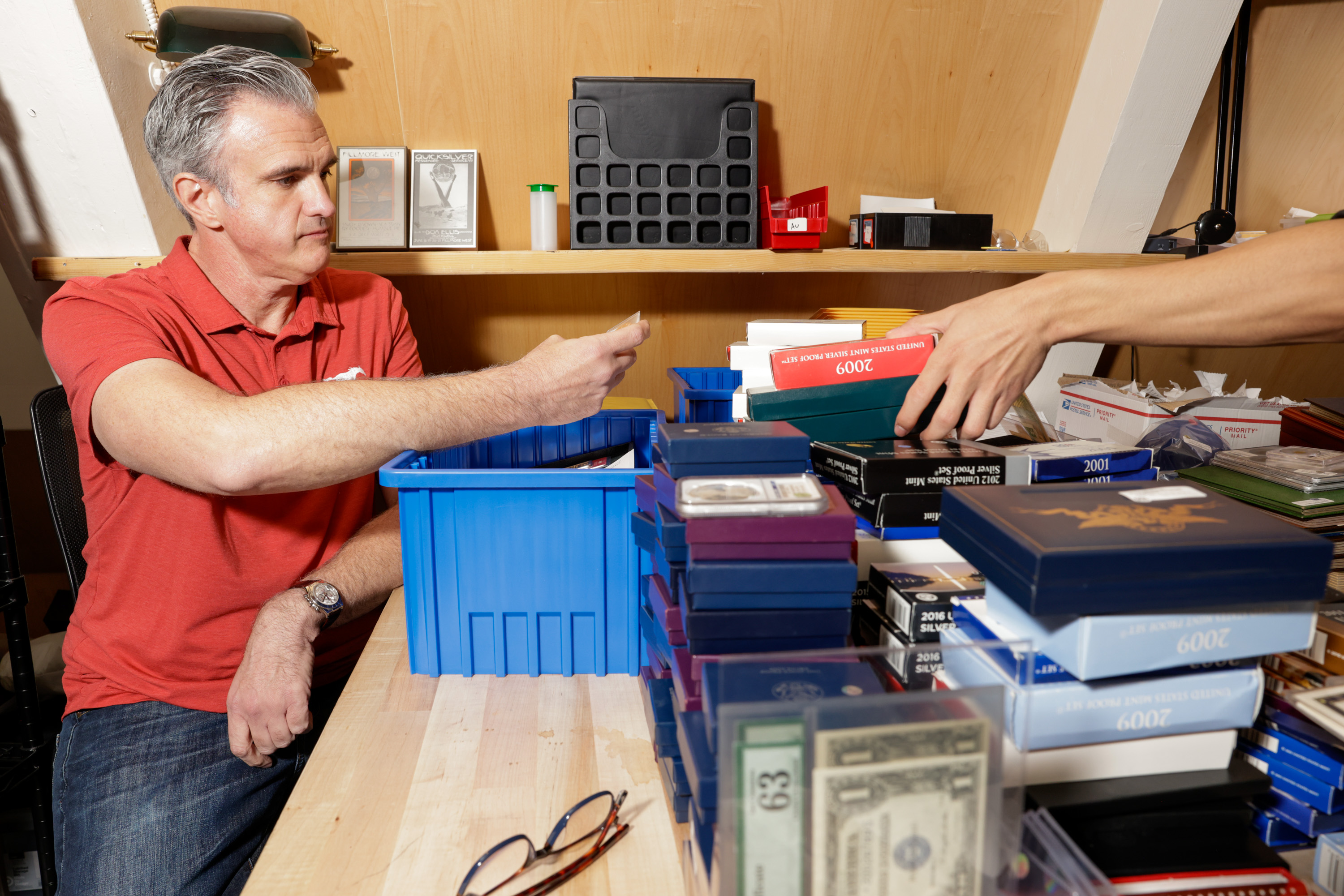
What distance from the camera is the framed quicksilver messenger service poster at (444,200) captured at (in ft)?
6.16

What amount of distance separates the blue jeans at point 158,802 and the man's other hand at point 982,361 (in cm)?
112

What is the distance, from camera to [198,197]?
140 cm

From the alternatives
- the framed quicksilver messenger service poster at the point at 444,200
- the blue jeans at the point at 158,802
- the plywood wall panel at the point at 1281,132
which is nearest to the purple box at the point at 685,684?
the blue jeans at the point at 158,802

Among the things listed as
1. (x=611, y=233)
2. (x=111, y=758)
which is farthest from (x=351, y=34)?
(x=111, y=758)

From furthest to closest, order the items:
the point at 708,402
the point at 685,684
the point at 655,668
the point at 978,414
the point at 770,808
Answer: the point at 708,402 < the point at 978,414 < the point at 655,668 < the point at 685,684 < the point at 770,808

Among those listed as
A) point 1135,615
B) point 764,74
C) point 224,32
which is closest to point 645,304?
point 764,74

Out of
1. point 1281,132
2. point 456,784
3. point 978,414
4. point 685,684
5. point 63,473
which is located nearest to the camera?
point 685,684

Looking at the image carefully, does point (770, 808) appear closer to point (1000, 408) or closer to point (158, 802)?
point (1000, 408)

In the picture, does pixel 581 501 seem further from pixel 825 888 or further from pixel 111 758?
pixel 111 758

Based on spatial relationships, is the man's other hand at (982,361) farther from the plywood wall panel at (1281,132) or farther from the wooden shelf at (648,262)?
the plywood wall panel at (1281,132)

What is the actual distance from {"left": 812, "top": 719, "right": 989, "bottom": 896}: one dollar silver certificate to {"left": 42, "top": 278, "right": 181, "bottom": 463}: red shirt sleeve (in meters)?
1.11

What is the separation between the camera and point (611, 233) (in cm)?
186

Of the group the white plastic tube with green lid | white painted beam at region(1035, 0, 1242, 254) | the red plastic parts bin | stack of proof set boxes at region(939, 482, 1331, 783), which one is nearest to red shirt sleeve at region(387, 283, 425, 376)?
the white plastic tube with green lid

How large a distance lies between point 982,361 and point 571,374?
1.85ft
